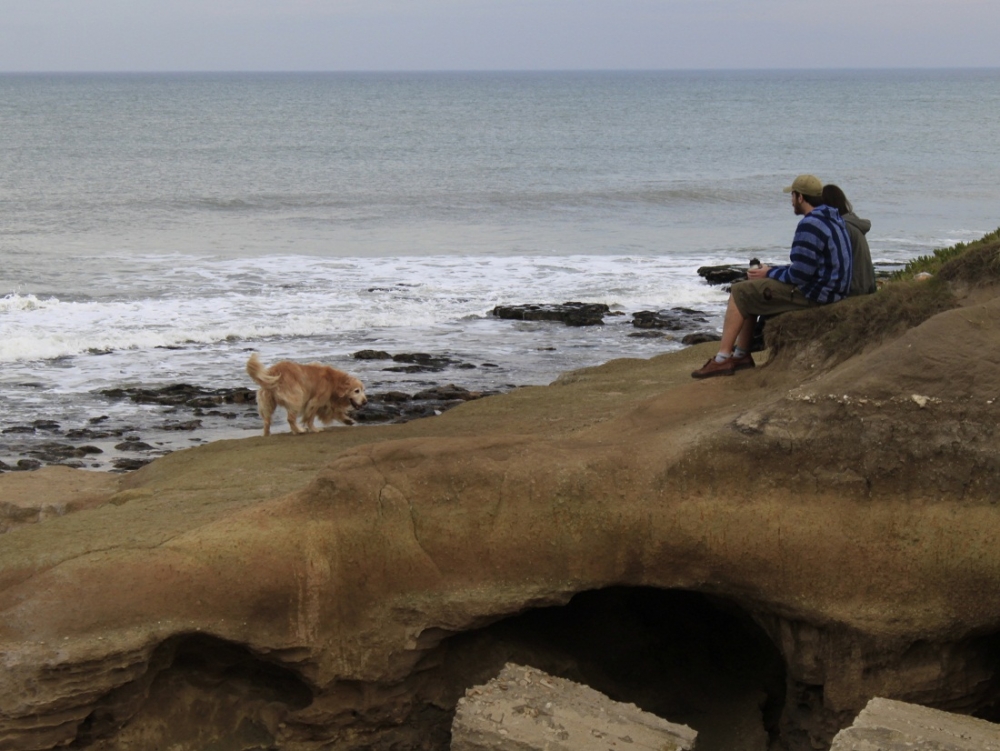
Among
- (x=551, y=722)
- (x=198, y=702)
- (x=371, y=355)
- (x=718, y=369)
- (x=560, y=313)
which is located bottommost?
(x=371, y=355)

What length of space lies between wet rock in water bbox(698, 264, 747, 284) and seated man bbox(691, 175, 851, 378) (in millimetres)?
18442

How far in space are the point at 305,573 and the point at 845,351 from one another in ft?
13.2

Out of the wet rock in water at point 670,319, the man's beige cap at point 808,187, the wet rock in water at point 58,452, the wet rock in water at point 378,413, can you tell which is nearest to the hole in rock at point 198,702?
the man's beige cap at point 808,187

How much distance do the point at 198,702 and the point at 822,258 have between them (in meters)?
5.40

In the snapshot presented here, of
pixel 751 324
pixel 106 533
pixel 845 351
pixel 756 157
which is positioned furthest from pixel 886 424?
pixel 756 157

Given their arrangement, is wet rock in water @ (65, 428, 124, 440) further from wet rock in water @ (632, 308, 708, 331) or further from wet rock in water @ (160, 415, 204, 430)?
wet rock in water @ (632, 308, 708, 331)

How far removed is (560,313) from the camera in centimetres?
2462

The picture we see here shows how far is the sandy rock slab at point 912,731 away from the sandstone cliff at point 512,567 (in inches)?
24.5

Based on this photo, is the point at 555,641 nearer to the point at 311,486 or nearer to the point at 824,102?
the point at 311,486

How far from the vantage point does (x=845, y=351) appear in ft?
29.5

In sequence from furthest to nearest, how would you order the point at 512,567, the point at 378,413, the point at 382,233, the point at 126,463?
the point at 382,233 → the point at 378,413 → the point at 126,463 → the point at 512,567

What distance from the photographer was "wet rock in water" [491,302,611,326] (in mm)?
24219

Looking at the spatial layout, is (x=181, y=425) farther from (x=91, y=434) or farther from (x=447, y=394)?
(x=447, y=394)

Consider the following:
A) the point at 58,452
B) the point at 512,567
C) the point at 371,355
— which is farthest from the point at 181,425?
the point at 512,567
